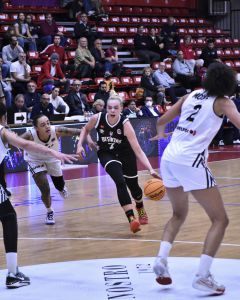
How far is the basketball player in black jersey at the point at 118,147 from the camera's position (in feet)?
31.7

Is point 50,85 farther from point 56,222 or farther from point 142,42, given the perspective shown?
point 56,222

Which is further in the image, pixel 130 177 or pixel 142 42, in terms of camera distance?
pixel 142 42

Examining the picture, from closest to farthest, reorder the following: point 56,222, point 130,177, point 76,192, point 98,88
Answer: point 130,177 < point 56,222 < point 76,192 < point 98,88

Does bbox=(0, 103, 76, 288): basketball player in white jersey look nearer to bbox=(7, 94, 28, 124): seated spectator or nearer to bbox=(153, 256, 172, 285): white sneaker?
bbox=(153, 256, 172, 285): white sneaker

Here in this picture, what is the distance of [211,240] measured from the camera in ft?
20.9

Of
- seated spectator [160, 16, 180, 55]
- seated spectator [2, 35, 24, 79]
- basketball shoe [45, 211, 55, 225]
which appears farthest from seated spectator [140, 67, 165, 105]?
basketball shoe [45, 211, 55, 225]

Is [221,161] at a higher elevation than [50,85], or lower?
lower

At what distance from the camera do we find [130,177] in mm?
10156

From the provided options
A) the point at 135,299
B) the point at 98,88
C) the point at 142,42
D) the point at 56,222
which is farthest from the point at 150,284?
the point at 142,42

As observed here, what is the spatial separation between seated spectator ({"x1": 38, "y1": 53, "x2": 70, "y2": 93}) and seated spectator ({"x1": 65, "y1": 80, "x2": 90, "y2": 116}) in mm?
768

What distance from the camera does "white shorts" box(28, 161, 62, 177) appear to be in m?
10.7

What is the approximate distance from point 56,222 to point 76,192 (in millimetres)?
3090

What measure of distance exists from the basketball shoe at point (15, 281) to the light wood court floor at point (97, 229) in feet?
3.58

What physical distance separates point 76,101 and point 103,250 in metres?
11.4
